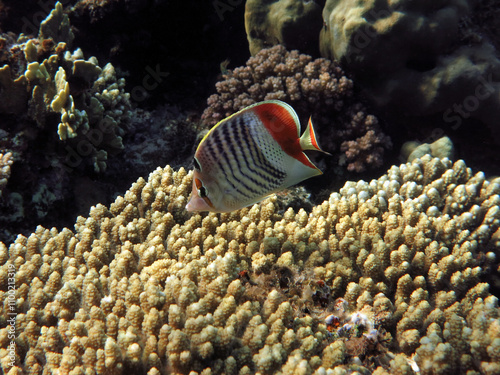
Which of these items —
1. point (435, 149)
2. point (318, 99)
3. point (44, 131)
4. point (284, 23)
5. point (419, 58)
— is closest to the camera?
point (44, 131)

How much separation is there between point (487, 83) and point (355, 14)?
212 cm

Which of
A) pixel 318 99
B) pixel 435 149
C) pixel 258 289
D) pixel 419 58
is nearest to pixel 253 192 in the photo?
pixel 258 289

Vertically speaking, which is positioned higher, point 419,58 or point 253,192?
point 419,58

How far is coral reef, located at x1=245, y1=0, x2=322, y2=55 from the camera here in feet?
18.1

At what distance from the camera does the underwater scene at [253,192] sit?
1998mm

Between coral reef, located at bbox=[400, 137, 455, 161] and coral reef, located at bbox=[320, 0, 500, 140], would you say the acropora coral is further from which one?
coral reef, located at bbox=[400, 137, 455, 161]

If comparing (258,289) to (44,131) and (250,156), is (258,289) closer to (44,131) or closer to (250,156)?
(250,156)

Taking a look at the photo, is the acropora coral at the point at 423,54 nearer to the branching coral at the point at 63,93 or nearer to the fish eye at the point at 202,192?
the branching coral at the point at 63,93

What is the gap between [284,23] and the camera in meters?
5.48

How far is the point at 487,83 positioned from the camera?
4.68 m

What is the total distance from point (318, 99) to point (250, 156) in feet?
11.0

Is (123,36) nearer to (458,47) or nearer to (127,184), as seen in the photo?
(127,184)

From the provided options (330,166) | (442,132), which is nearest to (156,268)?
(330,166)

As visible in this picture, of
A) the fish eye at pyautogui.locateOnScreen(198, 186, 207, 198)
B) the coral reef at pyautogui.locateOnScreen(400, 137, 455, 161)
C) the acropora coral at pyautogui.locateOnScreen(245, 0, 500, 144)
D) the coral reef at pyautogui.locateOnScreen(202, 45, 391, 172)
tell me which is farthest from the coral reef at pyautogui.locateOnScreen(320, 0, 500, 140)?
the fish eye at pyautogui.locateOnScreen(198, 186, 207, 198)
